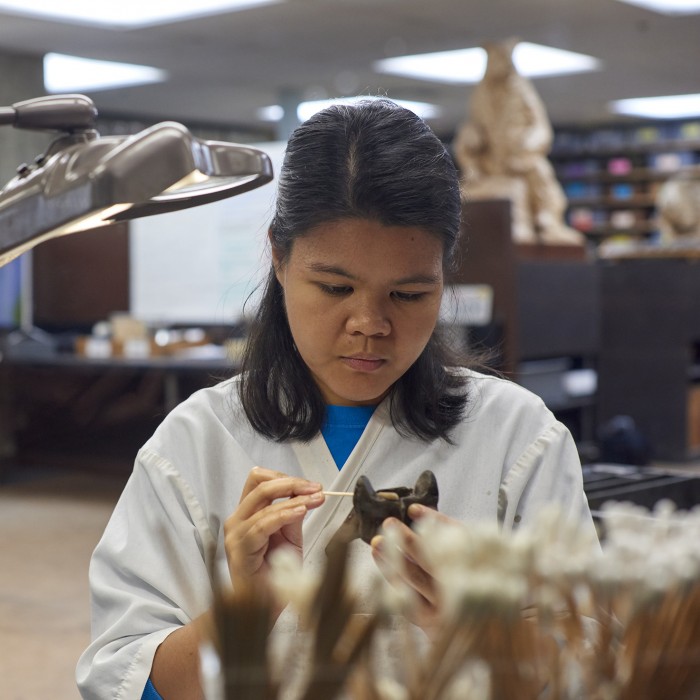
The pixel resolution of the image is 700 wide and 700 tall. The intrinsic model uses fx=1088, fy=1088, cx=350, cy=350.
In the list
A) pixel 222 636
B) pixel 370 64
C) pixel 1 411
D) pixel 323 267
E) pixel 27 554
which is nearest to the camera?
pixel 222 636

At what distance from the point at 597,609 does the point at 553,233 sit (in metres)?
6.40

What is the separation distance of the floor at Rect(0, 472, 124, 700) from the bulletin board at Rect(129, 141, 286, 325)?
1.07 meters

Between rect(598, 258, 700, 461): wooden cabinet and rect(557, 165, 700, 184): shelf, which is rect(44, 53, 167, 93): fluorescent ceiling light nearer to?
rect(598, 258, 700, 461): wooden cabinet

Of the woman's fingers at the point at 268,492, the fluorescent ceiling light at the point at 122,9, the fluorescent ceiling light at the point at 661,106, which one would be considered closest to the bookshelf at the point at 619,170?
the fluorescent ceiling light at the point at 661,106

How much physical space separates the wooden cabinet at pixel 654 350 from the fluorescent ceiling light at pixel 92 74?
5.28 meters

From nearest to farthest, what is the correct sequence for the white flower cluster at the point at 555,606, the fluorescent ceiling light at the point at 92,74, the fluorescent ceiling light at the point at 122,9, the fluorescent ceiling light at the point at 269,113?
the white flower cluster at the point at 555,606, the fluorescent ceiling light at the point at 122,9, the fluorescent ceiling light at the point at 92,74, the fluorescent ceiling light at the point at 269,113

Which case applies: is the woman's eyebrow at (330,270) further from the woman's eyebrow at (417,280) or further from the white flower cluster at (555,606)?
the white flower cluster at (555,606)

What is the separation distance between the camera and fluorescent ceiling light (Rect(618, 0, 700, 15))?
7.89 metres

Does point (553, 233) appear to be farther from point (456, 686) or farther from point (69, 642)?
point (456, 686)

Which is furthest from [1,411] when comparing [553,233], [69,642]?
[553,233]

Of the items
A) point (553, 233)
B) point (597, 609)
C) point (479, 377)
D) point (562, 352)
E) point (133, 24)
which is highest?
point (133, 24)

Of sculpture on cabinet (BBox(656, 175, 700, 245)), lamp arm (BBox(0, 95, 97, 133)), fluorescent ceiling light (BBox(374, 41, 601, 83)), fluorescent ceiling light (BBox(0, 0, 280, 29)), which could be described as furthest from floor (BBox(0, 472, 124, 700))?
fluorescent ceiling light (BBox(374, 41, 601, 83))

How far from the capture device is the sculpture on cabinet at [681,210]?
7.38 metres

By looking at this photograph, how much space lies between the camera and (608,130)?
13594 mm
